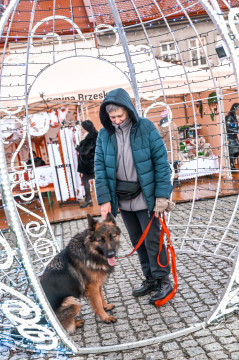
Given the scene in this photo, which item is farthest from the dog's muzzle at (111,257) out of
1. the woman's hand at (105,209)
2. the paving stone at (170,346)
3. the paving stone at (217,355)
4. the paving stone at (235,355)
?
the paving stone at (235,355)

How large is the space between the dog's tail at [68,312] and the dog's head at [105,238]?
0.40 metres

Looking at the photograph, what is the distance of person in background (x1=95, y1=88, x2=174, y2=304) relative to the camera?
3.16 meters

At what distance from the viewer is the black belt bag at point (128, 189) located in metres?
3.29

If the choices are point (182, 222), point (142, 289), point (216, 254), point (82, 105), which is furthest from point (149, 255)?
point (82, 105)

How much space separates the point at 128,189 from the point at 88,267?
723 millimetres

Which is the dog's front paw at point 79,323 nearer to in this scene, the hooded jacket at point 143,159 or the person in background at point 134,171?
the person in background at point 134,171

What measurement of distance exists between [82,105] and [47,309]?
7.09 m

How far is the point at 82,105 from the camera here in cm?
912

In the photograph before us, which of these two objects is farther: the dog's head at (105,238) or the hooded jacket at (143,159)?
the hooded jacket at (143,159)

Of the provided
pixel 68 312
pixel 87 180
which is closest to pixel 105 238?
pixel 68 312

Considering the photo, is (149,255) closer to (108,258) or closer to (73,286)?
(108,258)

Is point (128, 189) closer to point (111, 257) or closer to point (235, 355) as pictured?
point (111, 257)

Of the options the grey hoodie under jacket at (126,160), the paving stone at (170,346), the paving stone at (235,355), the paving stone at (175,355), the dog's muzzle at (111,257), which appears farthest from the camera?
the grey hoodie under jacket at (126,160)

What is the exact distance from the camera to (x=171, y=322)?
3.01m
